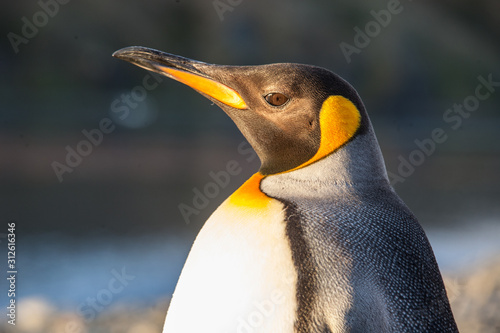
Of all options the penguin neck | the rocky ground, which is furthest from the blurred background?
the penguin neck

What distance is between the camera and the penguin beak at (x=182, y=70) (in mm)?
1624

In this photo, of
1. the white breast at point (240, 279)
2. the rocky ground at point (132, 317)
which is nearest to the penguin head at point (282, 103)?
the white breast at point (240, 279)

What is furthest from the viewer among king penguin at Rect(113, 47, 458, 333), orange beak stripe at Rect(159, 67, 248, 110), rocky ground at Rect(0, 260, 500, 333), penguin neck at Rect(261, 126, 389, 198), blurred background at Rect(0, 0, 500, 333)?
blurred background at Rect(0, 0, 500, 333)

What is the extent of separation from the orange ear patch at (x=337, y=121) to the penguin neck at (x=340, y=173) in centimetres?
2

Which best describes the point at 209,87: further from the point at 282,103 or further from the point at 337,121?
the point at 337,121

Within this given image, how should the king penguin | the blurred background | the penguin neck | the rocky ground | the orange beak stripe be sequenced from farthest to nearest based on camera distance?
the blurred background
the rocky ground
the orange beak stripe
the penguin neck
the king penguin

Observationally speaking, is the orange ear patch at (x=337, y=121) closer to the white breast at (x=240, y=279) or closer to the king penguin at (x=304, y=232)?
the king penguin at (x=304, y=232)

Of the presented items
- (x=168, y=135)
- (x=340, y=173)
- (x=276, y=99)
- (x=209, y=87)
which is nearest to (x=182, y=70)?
(x=209, y=87)

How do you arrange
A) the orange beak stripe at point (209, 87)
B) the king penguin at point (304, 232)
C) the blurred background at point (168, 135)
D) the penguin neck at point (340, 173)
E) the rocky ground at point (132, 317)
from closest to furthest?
the king penguin at point (304, 232), the penguin neck at point (340, 173), the orange beak stripe at point (209, 87), the rocky ground at point (132, 317), the blurred background at point (168, 135)

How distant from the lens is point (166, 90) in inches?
969

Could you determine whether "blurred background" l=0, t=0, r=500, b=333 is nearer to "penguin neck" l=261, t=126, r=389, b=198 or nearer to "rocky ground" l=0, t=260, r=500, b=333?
"rocky ground" l=0, t=260, r=500, b=333

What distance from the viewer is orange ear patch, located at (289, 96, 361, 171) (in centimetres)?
146

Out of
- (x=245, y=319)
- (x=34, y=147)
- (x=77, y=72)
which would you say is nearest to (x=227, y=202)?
(x=245, y=319)

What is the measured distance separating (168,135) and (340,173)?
64.7 feet
